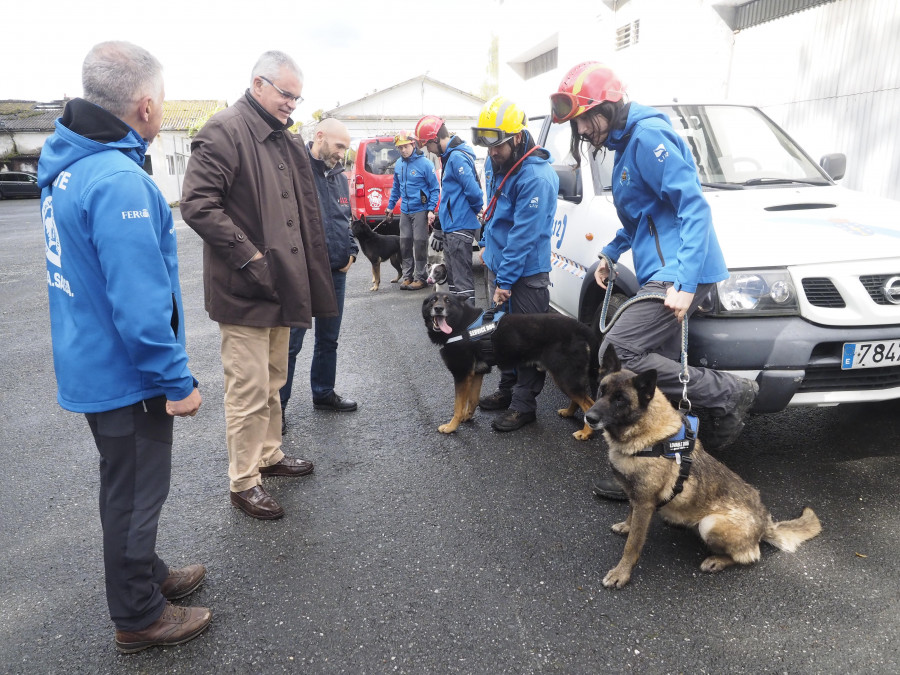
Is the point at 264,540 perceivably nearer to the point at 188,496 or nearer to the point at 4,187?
the point at 188,496

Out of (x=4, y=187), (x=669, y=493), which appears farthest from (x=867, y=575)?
(x=4, y=187)

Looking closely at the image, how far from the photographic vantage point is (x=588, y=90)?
302cm

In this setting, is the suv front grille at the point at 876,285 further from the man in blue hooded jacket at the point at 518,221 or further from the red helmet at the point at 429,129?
the red helmet at the point at 429,129

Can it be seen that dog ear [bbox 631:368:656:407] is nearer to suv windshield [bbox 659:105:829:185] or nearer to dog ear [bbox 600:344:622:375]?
dog ear [bbox 600:344:622:375]

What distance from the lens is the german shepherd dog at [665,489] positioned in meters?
2.72

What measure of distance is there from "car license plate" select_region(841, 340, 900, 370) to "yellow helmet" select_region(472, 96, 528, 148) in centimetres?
247

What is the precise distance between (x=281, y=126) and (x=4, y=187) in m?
44.2

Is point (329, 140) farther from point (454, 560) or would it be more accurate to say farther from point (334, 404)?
point (454, 560)

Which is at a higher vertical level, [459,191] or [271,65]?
[271,65]

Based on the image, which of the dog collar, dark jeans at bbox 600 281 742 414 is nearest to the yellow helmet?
the dog collar

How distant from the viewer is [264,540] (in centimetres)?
320

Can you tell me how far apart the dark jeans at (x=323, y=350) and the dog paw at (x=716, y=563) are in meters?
2.81

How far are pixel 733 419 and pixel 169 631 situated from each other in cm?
290

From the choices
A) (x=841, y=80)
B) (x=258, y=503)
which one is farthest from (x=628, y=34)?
(x=258, y=503)
